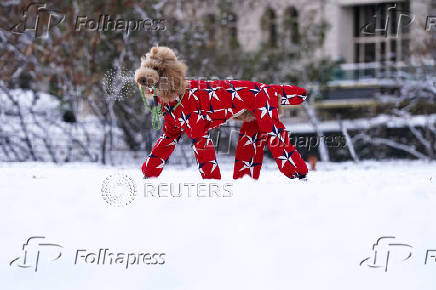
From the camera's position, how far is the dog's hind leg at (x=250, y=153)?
16.6ft

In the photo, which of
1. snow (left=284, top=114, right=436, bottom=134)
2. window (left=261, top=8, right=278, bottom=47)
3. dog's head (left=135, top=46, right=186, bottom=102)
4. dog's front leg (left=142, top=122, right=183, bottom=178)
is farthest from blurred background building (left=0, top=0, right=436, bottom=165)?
dog's head (left=135, top=46, right=186, bottom=102)

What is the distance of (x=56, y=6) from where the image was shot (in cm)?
1003

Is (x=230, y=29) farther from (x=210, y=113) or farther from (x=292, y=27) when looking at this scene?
(x=210, y=113)

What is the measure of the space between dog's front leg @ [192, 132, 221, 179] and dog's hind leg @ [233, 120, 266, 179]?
1.53 ft

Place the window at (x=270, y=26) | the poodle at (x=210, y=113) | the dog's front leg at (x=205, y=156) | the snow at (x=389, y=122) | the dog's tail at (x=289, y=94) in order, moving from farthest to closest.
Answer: the window at (x=270, y=26) → the snow at (x=389, y=122) → the dog's tail at (x=289, y=94) → the dog's front leg at (x=205, y=156) → the poodle at (x=210, y=113)

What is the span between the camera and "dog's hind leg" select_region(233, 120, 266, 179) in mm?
5047

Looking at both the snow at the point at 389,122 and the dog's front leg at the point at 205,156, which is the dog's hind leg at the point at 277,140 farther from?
the snow at the point at 389,122

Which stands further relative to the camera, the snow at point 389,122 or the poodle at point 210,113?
the snow at point 389,122

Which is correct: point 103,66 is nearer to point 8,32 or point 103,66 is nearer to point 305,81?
point 8,32

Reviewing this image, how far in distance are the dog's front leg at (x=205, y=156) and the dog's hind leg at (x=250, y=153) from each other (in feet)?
1.53

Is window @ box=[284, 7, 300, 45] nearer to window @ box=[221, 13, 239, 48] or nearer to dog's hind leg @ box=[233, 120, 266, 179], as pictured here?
window @ box=[221, 13, 239, 48]

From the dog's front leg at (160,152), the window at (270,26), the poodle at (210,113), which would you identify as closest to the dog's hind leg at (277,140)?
the poodle at (210,113)

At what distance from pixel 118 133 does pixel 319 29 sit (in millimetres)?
7652

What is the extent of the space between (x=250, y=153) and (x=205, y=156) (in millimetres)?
563
